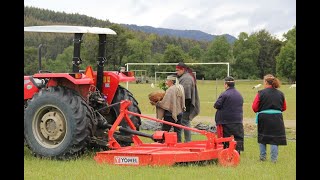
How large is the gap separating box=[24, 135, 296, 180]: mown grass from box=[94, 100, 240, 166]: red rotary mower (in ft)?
0.38

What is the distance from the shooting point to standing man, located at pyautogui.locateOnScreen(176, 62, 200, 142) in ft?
34.4

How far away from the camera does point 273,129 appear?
8.73 metres

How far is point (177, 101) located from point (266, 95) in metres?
1.78

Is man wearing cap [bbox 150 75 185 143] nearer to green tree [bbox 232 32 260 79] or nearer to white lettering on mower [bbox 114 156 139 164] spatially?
white lettering on mower [bbox 114 156 139 164]

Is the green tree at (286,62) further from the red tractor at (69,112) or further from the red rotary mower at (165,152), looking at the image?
the red rotary mower at (165,152)

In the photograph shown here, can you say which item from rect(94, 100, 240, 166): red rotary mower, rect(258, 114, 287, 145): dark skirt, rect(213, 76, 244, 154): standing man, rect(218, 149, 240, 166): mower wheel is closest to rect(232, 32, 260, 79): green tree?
rect(213, 76, 244, 154): standing man

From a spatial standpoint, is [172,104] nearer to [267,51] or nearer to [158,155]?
[158,155]

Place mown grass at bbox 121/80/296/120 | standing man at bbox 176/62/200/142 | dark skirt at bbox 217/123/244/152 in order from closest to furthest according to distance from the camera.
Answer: dark skirt at bbox 217/123/244/152, standing man at bbox 176/62/200/142, mown grass at bbox 121/80/296/120

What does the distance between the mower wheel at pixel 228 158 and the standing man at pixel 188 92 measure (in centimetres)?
234

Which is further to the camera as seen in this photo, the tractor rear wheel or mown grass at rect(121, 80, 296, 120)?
mown grass at rect(121, 80, 296, 120)

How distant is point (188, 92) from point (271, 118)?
2.15m

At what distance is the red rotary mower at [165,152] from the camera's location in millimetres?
7703

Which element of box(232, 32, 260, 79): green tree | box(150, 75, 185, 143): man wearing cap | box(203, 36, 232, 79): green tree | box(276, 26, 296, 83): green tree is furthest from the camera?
box(203, 36, 232, 79): green tree
